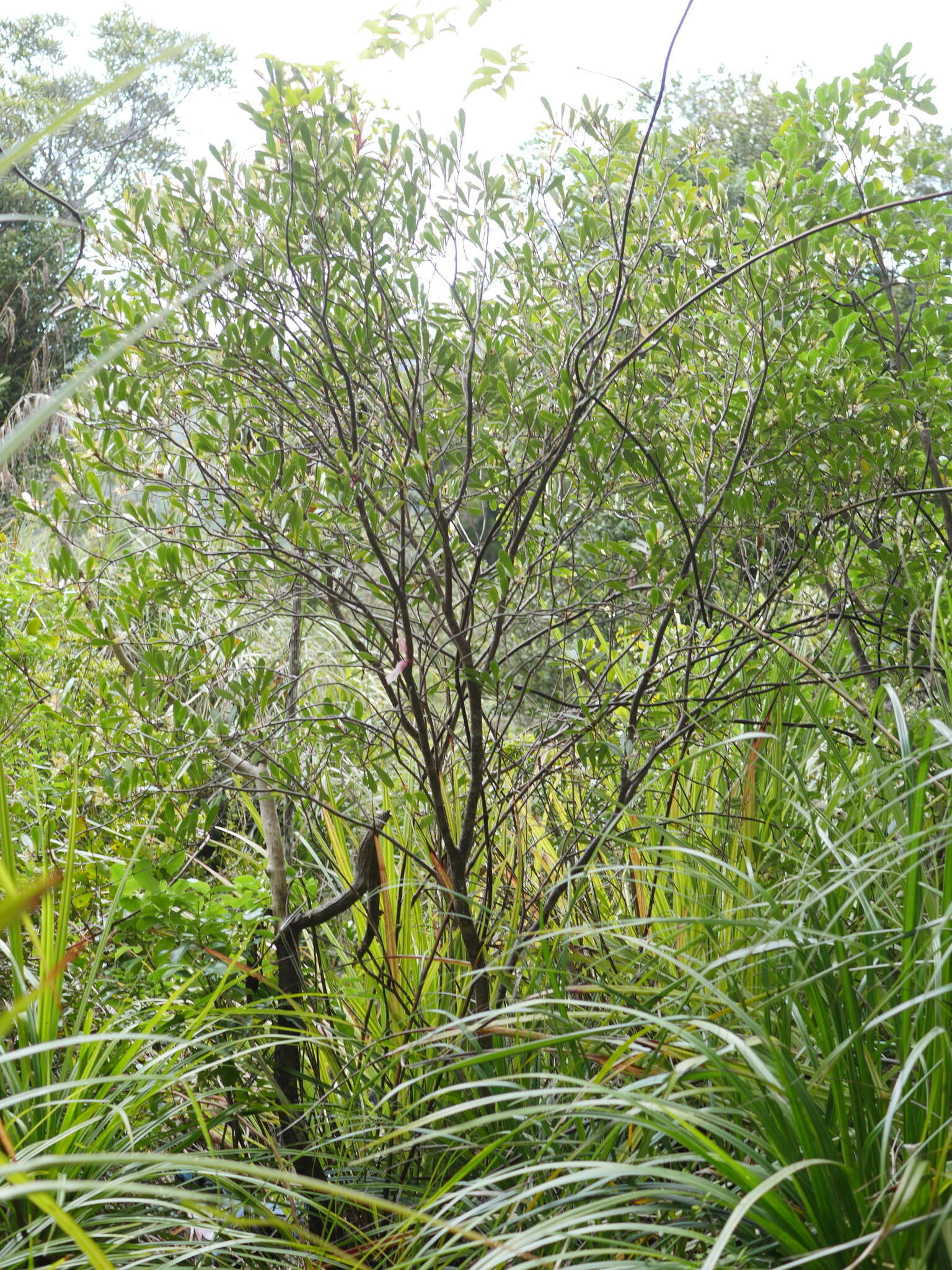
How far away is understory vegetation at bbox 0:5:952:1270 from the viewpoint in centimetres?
139

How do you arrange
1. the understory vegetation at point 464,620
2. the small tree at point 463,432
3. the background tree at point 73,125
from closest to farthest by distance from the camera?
the understory vegetation at point 464,620 < the small tree at point 463,432 < the background tree at point 73,125

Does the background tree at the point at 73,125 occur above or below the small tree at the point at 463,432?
above


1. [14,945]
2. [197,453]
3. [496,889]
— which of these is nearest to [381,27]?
[197,453]

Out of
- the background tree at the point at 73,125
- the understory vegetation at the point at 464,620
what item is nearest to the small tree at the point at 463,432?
the understory vegetation at the point at 464,620

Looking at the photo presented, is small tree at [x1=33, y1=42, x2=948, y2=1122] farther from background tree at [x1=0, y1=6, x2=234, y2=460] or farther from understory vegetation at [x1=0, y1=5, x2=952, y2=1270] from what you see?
background tree at [x1=0, y1=6, x2=234, y2=460]

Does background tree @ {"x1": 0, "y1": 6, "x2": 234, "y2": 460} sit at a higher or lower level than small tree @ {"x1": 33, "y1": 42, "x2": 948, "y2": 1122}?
higher

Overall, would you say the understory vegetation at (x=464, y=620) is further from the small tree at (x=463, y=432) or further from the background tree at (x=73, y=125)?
the background tree at (x=73, y=125)

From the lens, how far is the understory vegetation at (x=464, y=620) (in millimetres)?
1391

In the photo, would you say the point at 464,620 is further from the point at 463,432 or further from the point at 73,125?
the point at 73,125

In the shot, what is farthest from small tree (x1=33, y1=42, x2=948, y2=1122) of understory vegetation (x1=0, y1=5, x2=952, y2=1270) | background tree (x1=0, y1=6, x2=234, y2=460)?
background tree (x1=0, y1=6, x2=234, y2=460)

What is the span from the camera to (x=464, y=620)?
1.78m

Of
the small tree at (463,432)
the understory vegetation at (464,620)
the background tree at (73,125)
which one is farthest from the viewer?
the background tree at (73,125)

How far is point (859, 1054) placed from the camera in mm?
1160

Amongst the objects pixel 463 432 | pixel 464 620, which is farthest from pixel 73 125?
pixel 464 620
